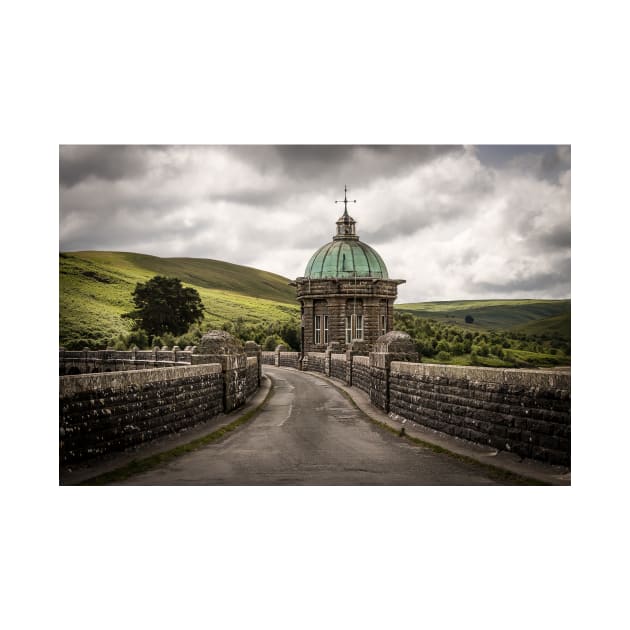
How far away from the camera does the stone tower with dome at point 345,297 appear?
39.8m

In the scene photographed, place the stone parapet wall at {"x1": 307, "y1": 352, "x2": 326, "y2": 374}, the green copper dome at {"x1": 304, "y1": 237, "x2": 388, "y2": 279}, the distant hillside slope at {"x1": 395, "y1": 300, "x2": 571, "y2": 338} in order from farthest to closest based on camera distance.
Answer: the green copper dome at {"x1": 304, "y1": 237, "x2": 388, "y2": 279} → the stone parapet wall at {"x1": 307, "y1": 352, "x2": 326, "y2": 374} → the distant hillside slope at {"x1": 395, "y1": 300, "x2": 571, "y2": 338}

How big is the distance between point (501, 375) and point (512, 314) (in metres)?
1.91

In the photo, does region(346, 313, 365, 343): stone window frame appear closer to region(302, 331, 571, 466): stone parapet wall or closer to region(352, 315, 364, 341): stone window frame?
region(352, 315, 364, 341): stone window frame

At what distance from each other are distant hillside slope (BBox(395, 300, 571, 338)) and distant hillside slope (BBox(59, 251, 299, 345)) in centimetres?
541

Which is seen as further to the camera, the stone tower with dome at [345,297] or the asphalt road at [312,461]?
the stone tower with dome at [345,297]

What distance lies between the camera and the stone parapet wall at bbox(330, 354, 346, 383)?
2812 centimetres

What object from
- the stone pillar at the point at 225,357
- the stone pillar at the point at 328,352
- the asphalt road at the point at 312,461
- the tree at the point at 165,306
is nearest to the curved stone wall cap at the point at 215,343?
the stone pillar at the point at 225,357

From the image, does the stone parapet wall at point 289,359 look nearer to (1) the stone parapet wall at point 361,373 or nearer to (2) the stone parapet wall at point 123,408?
(1) the stone parapet wall at point 361,373

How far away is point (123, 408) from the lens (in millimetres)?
9688

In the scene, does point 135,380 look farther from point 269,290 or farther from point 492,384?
point 269,290

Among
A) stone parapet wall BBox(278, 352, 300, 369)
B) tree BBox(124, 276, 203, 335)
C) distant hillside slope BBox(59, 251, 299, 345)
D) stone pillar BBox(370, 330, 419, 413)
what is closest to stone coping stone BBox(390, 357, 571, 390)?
stone pillar BBox(370, 330, 419, 413)

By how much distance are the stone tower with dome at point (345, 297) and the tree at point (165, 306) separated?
1419 centimetres

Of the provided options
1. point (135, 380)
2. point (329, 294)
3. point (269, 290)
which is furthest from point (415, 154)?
point (329, 294)

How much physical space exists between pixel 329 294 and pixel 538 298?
3009 cm
